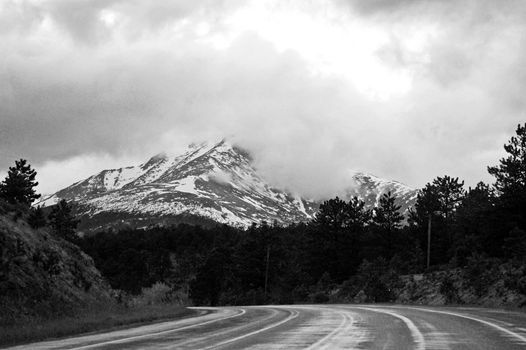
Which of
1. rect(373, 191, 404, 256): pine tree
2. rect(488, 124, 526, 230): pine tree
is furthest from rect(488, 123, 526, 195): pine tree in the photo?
rect(373, 191, 404, 256): pine tree

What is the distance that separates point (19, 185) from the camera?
42.1 m

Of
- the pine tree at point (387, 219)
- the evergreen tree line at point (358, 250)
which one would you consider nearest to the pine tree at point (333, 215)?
the evergreen tree line at point (358, 250)

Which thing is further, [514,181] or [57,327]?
[514,181]

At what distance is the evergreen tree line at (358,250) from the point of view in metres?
48.9

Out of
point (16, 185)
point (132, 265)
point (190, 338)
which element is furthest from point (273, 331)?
point (132, 265)

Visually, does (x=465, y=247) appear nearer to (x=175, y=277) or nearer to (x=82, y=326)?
(x=82, y=326)

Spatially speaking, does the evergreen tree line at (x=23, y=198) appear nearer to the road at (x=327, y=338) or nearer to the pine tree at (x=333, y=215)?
the road at (x=327, y=338)

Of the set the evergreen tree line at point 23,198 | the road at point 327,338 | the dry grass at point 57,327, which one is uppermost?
the evergreen tree line at point 23,198

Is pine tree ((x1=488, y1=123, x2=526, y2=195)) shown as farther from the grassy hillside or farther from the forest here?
the grassy hillside

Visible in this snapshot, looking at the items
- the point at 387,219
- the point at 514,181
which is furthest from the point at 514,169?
the point at 387,219

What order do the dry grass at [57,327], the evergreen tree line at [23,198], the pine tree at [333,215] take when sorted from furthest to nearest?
the pine tree at [333,215]
the evergreen tree line at [23,198]
the dry grass at [57,327]

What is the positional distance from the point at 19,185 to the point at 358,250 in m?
51.5

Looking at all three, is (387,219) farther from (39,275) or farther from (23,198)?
(39,275)

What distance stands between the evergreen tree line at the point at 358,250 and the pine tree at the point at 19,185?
108 feet
